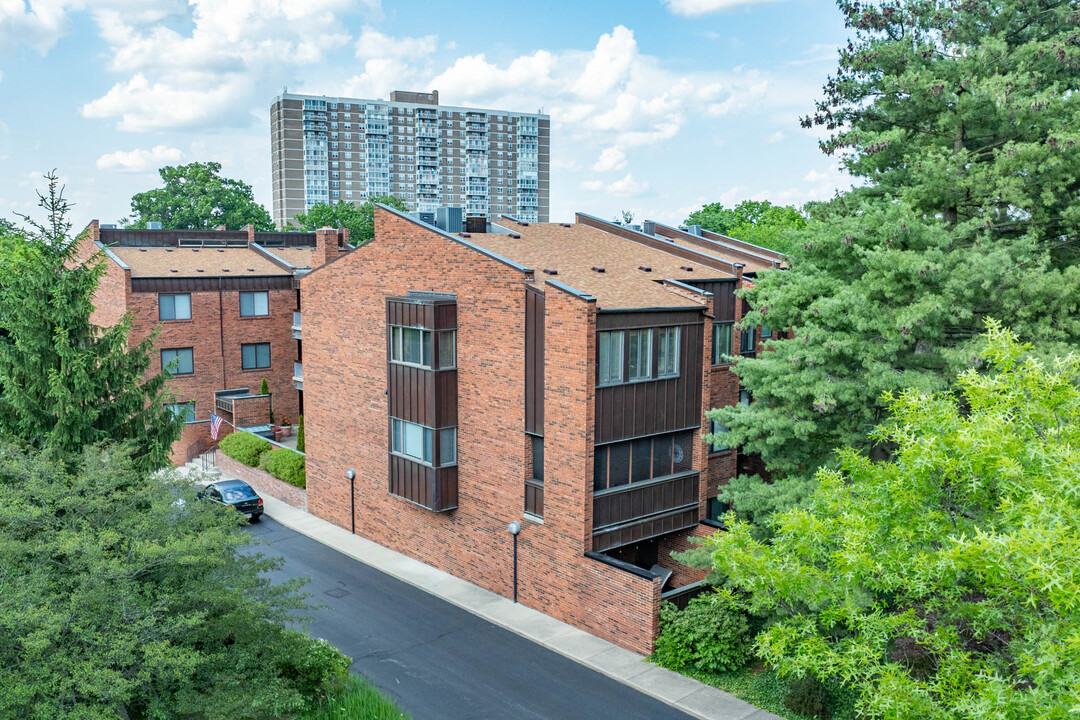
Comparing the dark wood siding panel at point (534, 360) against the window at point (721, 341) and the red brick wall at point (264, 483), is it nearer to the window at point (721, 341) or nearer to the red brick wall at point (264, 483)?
the window at point (721, 341)

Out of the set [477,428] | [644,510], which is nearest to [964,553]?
[644,510]

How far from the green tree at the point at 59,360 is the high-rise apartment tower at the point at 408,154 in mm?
123818

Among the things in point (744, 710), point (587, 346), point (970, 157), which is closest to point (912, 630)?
point (744, 710)

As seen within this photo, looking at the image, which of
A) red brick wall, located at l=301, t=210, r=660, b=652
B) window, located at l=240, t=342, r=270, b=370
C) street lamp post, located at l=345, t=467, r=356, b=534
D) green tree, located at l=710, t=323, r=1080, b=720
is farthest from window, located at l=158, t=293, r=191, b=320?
green tree, located at l=710, t=323, r=1080, b=720

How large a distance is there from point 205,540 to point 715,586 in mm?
12288

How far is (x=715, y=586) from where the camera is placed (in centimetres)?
2070

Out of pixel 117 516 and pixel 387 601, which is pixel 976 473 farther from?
pixel 387 601

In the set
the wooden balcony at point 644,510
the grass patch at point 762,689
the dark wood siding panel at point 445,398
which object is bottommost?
the grass patch at point 762,689

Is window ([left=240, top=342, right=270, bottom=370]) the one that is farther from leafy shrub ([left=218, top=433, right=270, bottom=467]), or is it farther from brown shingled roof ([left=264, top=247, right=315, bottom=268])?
leafy shrub ([left=218, top=433, right=270, bottom=467])

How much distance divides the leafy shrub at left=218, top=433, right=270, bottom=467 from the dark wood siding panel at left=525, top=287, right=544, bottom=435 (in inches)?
741

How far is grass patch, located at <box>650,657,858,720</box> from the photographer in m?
17.7

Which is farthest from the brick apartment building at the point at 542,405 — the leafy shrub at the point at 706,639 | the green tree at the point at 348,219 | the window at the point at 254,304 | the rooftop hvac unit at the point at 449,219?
the green tree at the point at 348,219

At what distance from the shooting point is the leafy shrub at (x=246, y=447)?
121 ft

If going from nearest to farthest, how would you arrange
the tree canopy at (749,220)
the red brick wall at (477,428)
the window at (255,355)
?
the red brick wall at (477,428) < the window at (255,355) < the tree canopy at (749,220)
